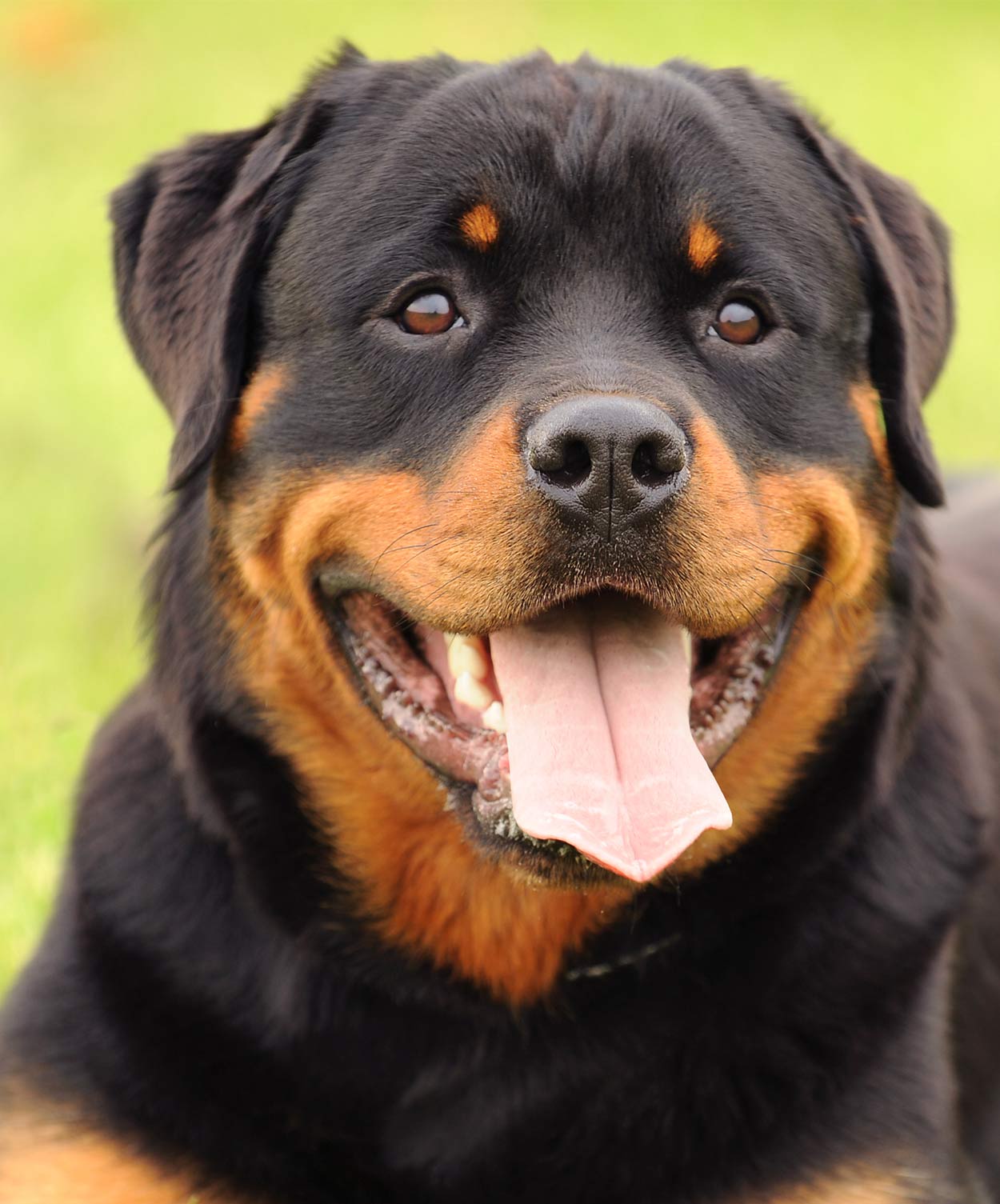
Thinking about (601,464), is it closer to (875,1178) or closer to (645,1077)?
(645,1077)

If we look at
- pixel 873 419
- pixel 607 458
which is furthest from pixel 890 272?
pixel 607 458

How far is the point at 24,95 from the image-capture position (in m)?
14.0

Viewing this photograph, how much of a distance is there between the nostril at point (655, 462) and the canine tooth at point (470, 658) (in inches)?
18.0

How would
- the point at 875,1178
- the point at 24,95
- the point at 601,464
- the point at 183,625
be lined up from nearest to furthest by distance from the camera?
the point at 601,464, the point at 875,1178, the point at 183,625, the point at 24,95

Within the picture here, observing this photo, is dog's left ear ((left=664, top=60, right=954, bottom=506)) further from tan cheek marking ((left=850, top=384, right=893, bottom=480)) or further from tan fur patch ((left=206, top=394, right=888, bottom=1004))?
tan fur patch ((left=206, top=394, right=888, bottom=1004))

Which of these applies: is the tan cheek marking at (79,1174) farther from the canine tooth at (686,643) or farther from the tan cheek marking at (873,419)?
the tan cheek marking at (873,419)

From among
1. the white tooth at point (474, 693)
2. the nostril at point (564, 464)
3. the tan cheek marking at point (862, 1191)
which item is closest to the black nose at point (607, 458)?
the nostril at point (564, 464)

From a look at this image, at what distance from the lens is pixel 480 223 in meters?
3.01

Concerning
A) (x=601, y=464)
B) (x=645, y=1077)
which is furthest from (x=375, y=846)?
(x=601, y=464)

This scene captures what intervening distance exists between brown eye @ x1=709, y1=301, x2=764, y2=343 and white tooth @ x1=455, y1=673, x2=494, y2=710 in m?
0.70

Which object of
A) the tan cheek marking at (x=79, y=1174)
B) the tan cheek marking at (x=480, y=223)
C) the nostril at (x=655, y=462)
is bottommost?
the tan cheek marking at (x=79, y=1174)

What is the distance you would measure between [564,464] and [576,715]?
42cm

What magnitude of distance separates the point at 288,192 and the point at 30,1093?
5.25 ft

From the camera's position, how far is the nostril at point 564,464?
2672mm
